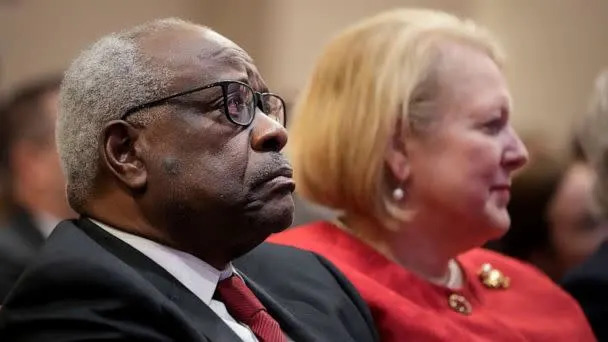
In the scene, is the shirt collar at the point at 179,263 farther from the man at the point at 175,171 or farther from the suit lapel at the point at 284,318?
the suit lapel at the point at 284,318

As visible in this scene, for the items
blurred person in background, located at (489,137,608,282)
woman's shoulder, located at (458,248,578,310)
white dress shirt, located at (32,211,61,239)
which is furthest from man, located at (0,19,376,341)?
white dress shirt, located at (32,211,61,239)

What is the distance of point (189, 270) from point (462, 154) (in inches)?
25.6

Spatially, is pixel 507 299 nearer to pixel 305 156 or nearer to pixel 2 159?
pixel 305 156

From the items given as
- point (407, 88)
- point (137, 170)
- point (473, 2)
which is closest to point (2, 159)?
point (473, 2)

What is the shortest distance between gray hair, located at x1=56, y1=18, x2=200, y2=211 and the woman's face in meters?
0.59

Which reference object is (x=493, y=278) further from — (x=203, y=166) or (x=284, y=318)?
(x=203, y=166)

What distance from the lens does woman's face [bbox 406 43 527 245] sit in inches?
72.4

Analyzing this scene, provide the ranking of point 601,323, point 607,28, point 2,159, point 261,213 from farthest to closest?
point 607,28
point 2,159
point 601,323
point 261,213

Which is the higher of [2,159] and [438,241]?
[438,241]

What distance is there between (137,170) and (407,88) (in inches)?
24.3

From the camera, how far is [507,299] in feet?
6.49

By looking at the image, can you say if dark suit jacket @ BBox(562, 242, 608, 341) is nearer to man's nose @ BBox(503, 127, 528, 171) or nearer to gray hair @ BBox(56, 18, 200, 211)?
man's nose @ BBox(503, 127, 528, 171)

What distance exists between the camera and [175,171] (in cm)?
134

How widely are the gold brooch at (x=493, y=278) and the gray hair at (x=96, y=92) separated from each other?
2.84 feet
